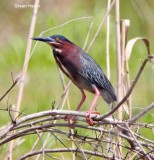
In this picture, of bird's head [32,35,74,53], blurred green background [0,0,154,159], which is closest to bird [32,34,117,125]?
bird's head [32,35,74,53]

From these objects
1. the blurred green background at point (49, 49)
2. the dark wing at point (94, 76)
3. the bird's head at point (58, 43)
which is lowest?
the dark wing at point (94, 76)

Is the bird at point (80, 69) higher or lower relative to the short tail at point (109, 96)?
higher

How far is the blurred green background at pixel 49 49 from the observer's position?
548cm

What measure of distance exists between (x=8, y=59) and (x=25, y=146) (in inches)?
65.3

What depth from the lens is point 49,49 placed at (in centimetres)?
625

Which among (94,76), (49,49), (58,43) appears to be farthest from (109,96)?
(49,49)

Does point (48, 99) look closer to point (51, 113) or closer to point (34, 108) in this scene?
point (34, 108)

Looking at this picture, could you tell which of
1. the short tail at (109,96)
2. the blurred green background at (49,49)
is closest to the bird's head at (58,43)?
the short tail at (109,96)

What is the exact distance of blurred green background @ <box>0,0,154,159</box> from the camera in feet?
18.0

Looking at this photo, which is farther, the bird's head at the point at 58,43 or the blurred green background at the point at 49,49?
the blurred green background at the point at 49,49

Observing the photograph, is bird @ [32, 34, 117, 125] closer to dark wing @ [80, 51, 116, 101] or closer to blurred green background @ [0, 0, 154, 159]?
dark wing @ [80, 51, 116, 101]

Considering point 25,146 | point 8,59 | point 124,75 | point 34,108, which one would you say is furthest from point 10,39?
point 124,75

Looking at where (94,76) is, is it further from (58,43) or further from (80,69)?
(58,43)

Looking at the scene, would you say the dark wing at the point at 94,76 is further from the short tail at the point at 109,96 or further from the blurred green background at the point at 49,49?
the blurred green background at the point at 49,49
